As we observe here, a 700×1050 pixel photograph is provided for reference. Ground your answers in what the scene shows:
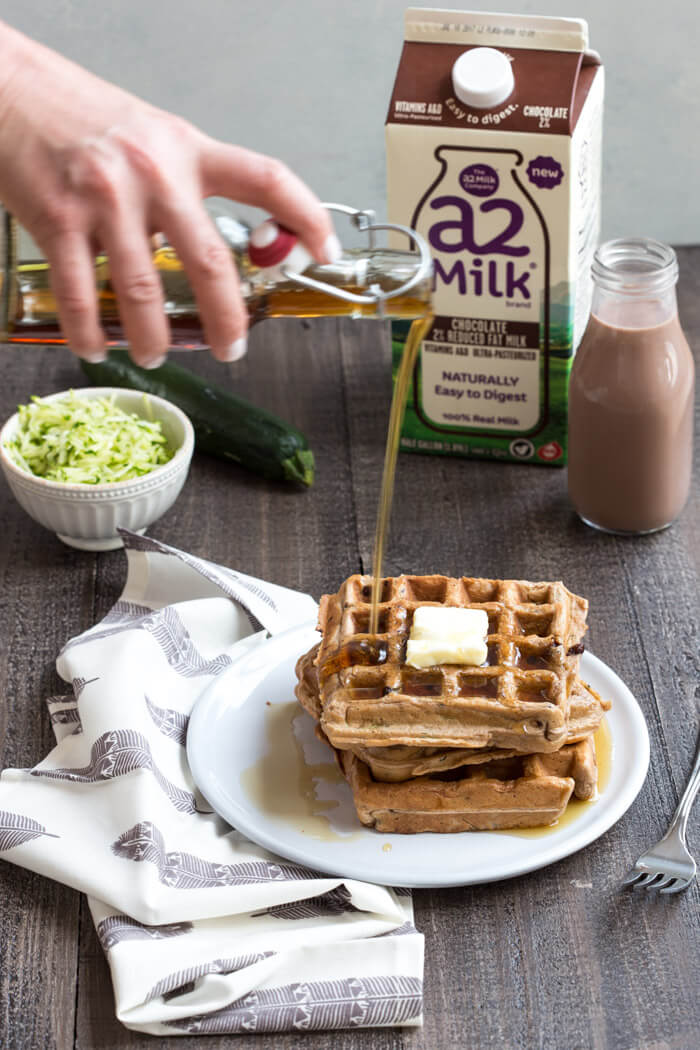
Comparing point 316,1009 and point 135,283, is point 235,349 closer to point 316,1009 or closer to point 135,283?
point 135,283

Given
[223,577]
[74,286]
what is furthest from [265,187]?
[223,577]

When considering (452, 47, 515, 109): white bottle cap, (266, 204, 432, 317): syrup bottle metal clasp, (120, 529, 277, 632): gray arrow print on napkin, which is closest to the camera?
(266, 204, 432, 317): syrup bottle metal clasp

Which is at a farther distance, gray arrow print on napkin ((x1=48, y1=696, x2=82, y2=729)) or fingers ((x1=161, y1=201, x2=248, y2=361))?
gray arrow print on napkin ((x1=48, y1=696, x2=82, y2=729))

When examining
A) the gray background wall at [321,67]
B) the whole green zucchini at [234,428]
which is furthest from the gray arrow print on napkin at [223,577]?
the gray background wall at [321,67]

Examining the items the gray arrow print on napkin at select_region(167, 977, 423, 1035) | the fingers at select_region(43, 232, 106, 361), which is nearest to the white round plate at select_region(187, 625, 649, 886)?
the gray arrow print on napkin at select_region(167, 977, 423, 1035)

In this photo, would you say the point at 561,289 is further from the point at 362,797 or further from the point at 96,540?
the point at 362,797

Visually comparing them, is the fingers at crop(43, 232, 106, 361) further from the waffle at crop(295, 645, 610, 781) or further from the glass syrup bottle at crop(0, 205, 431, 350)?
the waffle at crop(295, 645, 610, 781)

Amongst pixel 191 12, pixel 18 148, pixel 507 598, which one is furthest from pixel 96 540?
pixel 191 12

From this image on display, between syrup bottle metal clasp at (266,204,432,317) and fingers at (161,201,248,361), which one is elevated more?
fingers at (161,201,248,361)
